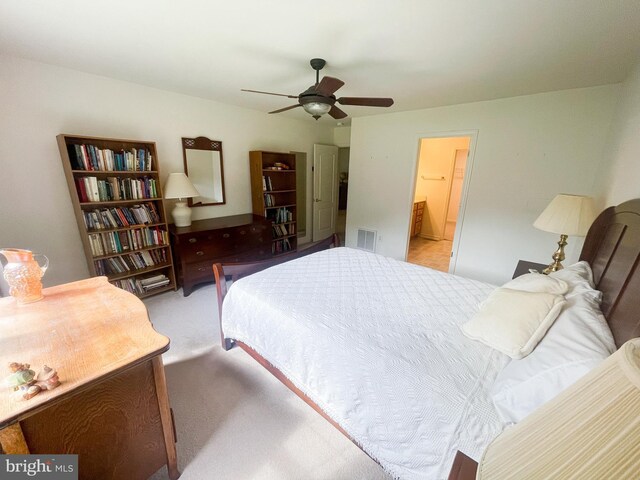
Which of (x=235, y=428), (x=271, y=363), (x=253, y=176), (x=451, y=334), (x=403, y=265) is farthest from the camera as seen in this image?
(x=253, y=176)

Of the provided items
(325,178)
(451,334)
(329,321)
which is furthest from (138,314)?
(325,178)

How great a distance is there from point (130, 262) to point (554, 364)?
339cm

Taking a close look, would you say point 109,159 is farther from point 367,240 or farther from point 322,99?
point 367,240

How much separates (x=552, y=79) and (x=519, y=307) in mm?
2397

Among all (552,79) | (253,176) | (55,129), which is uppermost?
(552,79)

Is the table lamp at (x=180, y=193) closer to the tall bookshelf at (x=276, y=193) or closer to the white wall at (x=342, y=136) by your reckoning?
the tall bookshelf at (x=276, y=193)

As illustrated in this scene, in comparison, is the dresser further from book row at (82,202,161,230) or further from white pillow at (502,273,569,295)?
white pillow at (502,273,569,295)

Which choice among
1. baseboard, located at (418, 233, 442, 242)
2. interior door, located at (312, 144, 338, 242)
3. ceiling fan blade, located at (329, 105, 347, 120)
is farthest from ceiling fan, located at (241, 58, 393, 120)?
baseboard, located at (418, 233, 442, 242)

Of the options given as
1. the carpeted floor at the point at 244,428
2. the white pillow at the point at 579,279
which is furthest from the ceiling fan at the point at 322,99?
the carpeted floor at the point at 244,428

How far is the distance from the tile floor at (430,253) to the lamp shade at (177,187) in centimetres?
338

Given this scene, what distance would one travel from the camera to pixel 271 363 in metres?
1.60

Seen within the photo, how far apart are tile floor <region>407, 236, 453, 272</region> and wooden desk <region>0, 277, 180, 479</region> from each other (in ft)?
12.4

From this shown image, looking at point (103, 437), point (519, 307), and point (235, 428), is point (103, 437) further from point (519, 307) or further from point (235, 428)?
point (519, 307)

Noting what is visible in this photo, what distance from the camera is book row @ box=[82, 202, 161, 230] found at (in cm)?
244
